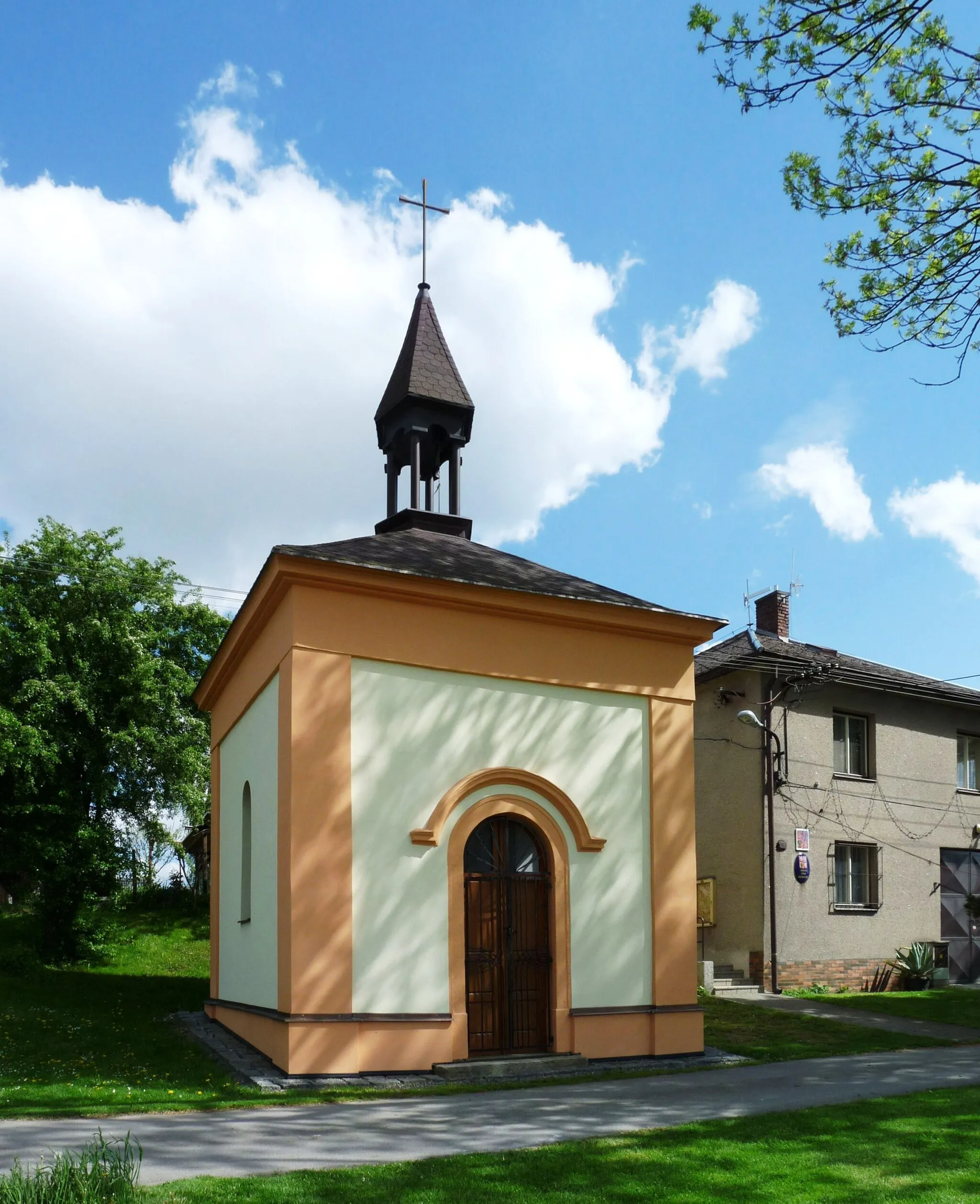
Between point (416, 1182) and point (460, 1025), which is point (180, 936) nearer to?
point (460, 1025)

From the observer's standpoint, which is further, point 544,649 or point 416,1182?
point 544,649

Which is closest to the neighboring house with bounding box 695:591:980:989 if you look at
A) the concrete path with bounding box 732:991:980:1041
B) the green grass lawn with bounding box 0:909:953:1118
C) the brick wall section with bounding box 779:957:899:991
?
the brick wall section with bounding box 779:957:899:991

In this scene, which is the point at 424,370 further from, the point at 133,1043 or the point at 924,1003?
the point at 924,1003

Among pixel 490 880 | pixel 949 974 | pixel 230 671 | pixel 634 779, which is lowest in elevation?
pixel 949 974

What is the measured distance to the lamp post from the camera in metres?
20.6

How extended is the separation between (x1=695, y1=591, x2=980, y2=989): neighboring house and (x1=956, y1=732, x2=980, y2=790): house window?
0.16 meters

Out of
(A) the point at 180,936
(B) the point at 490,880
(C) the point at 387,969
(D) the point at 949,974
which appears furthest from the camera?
(A) the point at 180,936

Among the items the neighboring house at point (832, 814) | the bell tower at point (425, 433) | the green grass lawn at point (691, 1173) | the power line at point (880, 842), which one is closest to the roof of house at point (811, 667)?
the neighboring house at point (832, 814)

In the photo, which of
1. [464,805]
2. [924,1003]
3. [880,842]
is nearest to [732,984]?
[924,1003]

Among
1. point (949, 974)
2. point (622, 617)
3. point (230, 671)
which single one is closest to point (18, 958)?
point (230, 671)

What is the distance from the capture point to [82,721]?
1010 inches

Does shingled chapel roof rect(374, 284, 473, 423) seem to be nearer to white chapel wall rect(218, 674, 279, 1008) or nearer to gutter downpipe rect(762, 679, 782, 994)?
white chapel wall rect(218, 674, 279, 1008)

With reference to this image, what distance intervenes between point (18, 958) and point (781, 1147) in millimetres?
17515

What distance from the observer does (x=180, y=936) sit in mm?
28438
